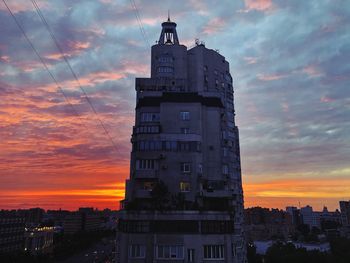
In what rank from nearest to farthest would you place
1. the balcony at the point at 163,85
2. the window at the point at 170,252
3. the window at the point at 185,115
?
the window at the point at 170,252
the window at the point at 185,115
the balcony at the point at 163,85

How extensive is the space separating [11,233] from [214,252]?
137 metres

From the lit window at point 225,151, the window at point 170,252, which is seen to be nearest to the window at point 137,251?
the window at point 170,252

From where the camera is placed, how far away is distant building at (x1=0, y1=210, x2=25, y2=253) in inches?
5784

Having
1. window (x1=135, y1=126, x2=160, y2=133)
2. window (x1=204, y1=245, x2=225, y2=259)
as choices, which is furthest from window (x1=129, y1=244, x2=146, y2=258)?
window (x1=135, y1=126, x2=160, y2=133)

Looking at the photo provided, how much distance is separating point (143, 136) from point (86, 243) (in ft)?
527

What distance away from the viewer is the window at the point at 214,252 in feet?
167

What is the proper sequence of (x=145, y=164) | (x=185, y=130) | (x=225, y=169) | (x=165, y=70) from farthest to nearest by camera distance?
(x=165, y=70), (x=225, y=169), (x=185, y=130), (x=145, y=164)

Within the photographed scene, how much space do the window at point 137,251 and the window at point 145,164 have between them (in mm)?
13957

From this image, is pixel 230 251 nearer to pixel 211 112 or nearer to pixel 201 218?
pixel 201 218

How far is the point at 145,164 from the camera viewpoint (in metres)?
59.5

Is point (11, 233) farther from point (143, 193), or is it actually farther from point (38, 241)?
point (143, 193)

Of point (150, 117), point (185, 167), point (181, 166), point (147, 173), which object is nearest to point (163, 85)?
point (150, 117)

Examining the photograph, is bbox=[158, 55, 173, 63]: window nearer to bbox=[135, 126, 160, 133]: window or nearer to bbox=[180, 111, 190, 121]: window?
bbox=[180, 111, 190, 121]: window

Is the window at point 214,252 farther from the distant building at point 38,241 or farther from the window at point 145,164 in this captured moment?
the distant building at point 38,241
